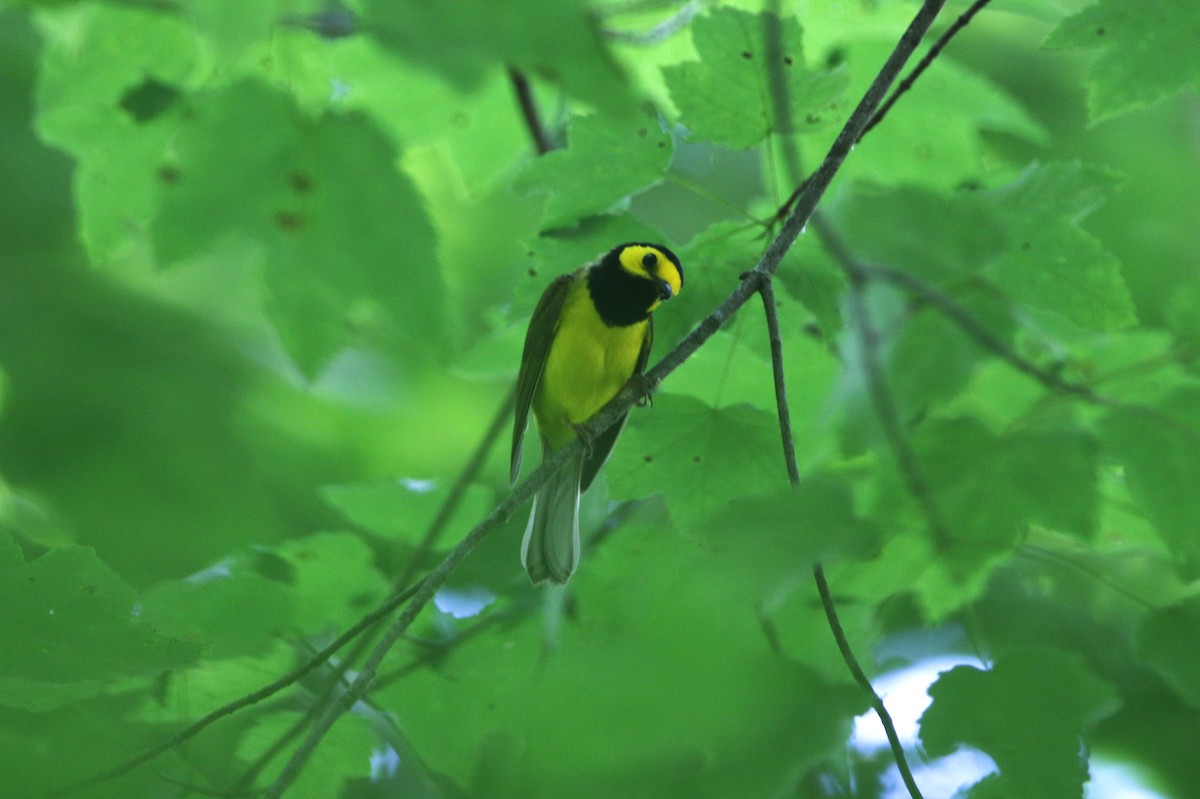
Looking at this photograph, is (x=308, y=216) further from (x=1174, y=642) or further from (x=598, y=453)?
(x=1174, y=642)

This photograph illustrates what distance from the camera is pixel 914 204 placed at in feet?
4.64

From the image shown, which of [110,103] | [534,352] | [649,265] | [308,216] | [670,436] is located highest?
[649,265]

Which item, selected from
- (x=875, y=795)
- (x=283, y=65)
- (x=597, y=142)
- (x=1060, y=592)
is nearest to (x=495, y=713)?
(x=875, y=795)

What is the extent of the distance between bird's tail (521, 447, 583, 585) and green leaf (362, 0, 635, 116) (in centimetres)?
165

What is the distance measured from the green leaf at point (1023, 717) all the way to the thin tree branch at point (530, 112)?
7.26 ft

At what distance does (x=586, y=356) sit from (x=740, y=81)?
1931mm

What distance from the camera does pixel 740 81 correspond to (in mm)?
2291

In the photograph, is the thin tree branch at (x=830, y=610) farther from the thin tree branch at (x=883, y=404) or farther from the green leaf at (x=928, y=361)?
the green leaf at (x=928, y=361)

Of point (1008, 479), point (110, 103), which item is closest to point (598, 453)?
point (110, 103)

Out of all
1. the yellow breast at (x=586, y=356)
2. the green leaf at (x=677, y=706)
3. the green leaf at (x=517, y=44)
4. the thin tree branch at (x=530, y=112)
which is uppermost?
the thin tree branch at (x=530, y=112)

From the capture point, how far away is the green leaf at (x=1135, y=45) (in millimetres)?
2023

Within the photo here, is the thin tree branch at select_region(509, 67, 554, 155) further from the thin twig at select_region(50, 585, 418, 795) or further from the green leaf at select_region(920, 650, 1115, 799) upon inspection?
the green leaf at select_region(920, 650, 1115, 799)

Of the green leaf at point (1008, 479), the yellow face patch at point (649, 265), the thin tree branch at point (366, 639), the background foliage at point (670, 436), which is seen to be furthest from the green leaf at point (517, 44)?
the yellow face patch at point (649, 265)

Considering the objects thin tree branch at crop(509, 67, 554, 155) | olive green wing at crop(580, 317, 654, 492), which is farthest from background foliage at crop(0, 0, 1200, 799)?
olive green wing at crop(580, 317, 654, 492)
